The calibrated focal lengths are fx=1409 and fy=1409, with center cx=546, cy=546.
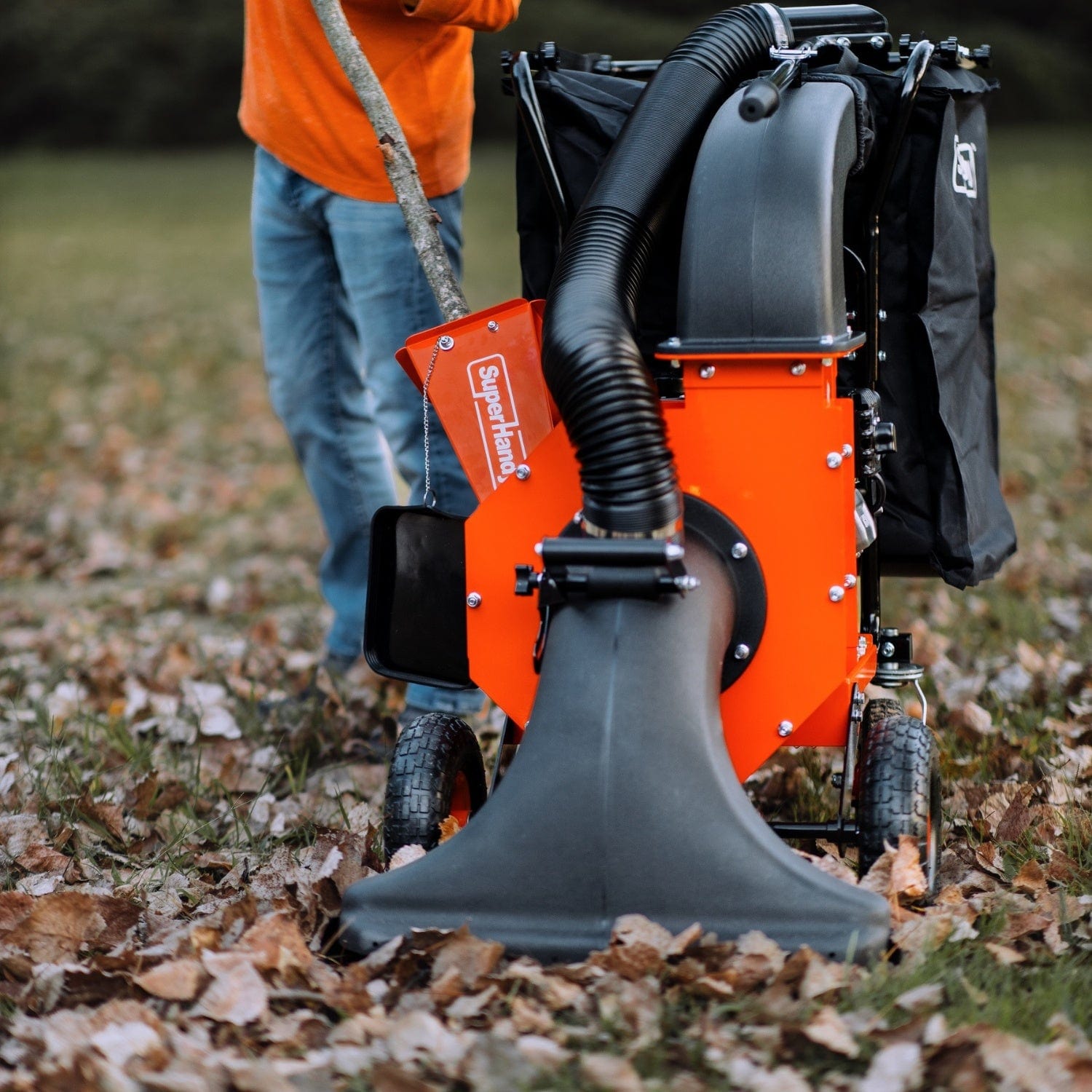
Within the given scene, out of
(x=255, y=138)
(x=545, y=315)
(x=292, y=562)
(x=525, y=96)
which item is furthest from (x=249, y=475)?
(x=545, y=315)

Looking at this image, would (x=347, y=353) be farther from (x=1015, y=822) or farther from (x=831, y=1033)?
(x=831, y=1033)

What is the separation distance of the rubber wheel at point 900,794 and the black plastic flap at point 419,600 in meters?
0.70

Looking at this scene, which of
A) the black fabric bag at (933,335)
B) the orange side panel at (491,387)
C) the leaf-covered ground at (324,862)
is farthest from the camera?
the black fabric bag at (933,335)

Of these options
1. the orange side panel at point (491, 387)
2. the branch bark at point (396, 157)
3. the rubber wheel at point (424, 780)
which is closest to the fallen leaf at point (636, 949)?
the rubber wheel at point (424, 780)

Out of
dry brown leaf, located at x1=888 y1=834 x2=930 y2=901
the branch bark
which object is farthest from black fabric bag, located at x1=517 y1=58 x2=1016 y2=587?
dry brown leaf, located at x1=888 y1=834 x2=930 y2=901

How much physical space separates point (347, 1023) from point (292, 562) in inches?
136

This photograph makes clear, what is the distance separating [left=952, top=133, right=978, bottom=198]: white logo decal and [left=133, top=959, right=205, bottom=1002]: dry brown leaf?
182 centimetres

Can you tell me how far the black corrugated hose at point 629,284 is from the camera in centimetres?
201

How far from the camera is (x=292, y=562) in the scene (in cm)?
517

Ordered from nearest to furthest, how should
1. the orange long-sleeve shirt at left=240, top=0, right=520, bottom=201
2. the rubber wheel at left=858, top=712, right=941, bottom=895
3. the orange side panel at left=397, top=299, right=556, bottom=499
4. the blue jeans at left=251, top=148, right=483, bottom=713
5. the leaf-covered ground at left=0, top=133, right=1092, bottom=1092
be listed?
1. the leaf-covered ground at left=0, top=133, right=1092, bottom=1092
2. the rubber wheel at left=858, top=712, right=941, bottom=895
3. the orange side panel at left=397, top=299, right=556, bottom=499
4. the orange long-sleeve shirt at left=240, top=0, right=520, bottom=201
5. the blue jeans at left=251, top=148, right=483, bottom=713

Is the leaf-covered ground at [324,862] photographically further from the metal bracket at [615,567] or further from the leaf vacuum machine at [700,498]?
the metal bracket at [615,567]

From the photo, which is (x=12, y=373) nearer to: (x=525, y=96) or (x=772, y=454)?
(x=525, y=96)

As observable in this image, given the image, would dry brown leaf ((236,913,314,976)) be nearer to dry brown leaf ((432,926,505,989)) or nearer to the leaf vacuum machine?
the leaf vacuum machine

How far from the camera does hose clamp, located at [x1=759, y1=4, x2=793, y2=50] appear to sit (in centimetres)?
243
